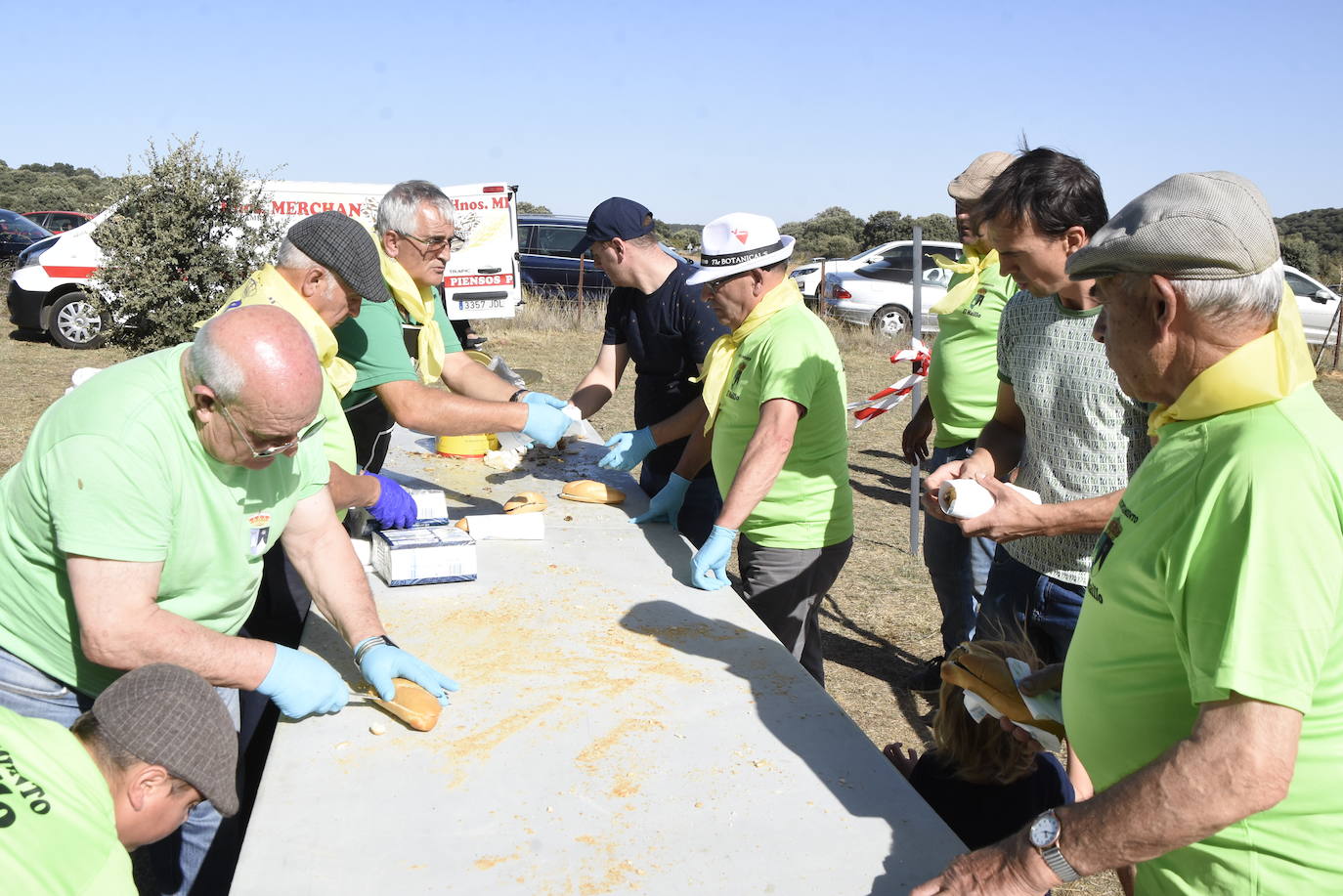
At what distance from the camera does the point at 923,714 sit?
395 centimetres

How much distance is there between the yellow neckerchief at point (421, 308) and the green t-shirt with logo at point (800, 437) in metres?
1.19

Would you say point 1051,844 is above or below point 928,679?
above

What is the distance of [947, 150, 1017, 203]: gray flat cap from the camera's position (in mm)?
3828

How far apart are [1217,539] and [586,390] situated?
3.15m

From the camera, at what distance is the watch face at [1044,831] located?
125cm

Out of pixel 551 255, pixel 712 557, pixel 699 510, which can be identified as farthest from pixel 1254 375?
pixel 551 255

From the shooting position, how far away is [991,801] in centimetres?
187

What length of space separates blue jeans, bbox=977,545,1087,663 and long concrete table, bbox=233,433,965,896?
648 mm

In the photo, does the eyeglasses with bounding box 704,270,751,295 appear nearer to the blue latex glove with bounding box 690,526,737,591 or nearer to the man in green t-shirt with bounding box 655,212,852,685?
the man in green t-shirt with bounding box 655,212,852,685

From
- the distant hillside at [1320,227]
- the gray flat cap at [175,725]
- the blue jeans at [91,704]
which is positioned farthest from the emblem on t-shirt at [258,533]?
the distant hillside at [1320,227]

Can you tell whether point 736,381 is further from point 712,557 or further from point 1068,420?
point 1068,420

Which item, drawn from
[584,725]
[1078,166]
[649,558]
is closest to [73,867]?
[584,725]

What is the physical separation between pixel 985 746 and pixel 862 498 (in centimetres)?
546

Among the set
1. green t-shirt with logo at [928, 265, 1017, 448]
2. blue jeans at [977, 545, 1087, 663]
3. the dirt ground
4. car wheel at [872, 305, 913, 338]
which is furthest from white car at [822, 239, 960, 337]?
blue jeans at [977, 545, 1087, 663]
